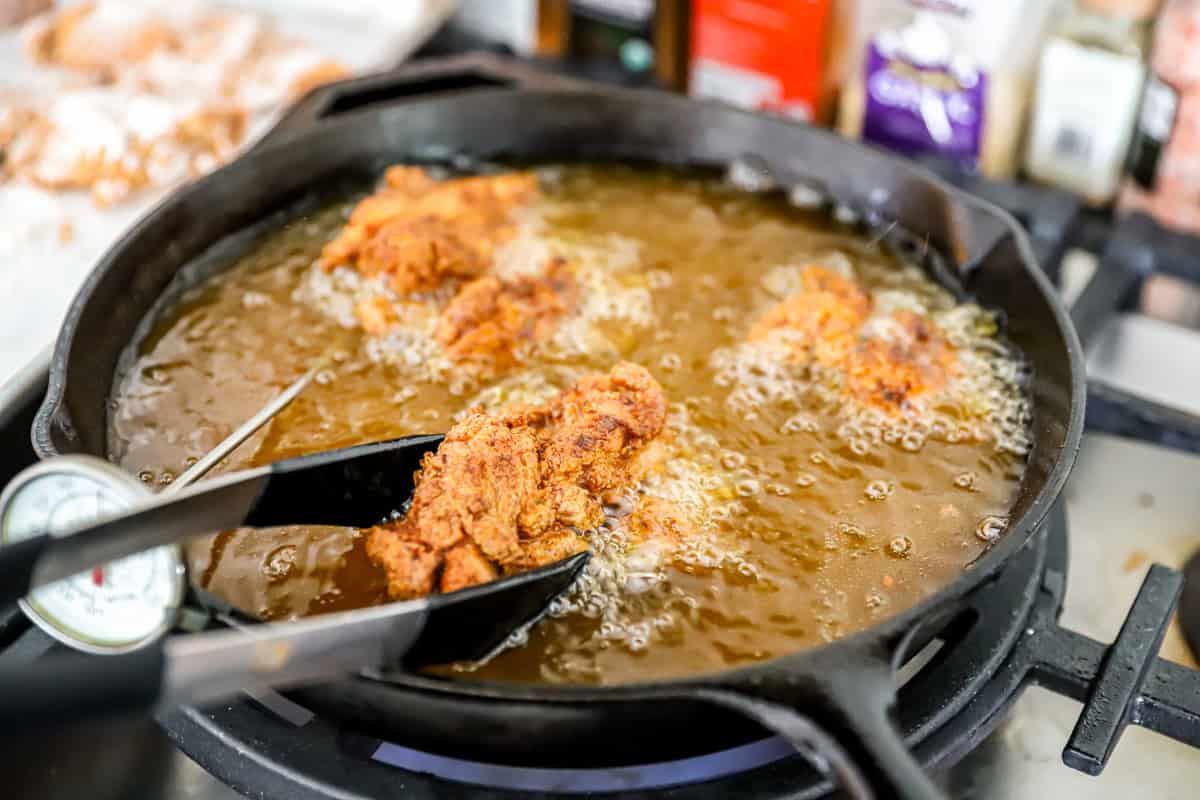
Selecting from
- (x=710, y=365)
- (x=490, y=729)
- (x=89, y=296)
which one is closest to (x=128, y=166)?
(x=89, y=296)

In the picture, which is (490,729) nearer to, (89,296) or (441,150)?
(89,296)

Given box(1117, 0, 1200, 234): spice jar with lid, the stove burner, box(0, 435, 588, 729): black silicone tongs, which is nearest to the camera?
box(0, 435, 588, 729): black silicone tongs

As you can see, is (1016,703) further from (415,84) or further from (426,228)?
(415,84)

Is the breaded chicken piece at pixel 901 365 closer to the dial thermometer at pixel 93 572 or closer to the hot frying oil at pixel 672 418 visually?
the hot frying oil at pixel 672 418

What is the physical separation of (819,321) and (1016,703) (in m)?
0.44

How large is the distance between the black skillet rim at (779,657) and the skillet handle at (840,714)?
1cm

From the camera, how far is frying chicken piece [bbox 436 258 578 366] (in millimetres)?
1238

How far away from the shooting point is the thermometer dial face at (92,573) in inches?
31.0

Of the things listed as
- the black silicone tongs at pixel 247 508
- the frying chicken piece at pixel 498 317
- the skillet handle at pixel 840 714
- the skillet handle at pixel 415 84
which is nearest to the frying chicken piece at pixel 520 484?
the black silicone tongs at pixel 247 508

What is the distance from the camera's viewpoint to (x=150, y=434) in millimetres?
1146

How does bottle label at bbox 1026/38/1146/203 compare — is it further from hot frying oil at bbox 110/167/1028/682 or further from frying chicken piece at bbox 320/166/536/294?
frying chicken piece at bbox 320/166/536/294

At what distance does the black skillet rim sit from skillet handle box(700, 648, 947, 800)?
0.04ft

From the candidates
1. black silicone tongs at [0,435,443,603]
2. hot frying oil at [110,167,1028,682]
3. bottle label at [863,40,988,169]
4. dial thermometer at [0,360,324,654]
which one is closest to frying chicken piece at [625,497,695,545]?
hot frying oil at [110,167,1028,682]

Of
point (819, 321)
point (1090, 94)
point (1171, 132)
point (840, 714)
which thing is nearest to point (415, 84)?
point (819, 321)
